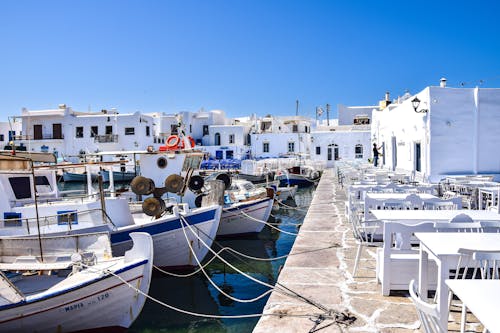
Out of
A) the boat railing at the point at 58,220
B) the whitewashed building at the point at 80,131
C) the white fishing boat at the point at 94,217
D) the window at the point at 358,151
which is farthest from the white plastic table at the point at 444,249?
the whitewashed building at the point at 80,131

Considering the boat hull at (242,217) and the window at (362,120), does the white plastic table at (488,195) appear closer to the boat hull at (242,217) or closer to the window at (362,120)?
the boat hull at (242,217)

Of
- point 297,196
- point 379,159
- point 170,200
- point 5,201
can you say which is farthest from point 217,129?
point 5,201

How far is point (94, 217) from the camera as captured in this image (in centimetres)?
991

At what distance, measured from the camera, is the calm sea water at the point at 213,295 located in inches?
319

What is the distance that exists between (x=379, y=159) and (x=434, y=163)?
11.6 meters

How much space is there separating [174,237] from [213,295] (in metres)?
1.90

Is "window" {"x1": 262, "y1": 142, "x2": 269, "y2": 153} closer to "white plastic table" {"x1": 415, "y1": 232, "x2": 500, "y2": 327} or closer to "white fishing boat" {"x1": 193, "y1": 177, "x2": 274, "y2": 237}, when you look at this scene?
"white fishing boat" {"x1": 193, "y1": 177, "x2": 274, "y2": 237}

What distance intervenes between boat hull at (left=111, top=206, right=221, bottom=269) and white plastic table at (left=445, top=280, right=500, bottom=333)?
8.09 metres

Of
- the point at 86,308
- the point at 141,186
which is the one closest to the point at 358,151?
the point at 141,186

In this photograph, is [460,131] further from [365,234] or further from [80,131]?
[80,131]

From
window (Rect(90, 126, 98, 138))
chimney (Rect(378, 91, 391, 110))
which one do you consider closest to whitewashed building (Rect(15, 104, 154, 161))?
window (Rect(90, 126, 98, 138))

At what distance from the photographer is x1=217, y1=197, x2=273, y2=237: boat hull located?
15188 millimetres

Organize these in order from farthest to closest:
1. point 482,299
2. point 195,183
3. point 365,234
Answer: point 195,183 < point 365,234 < point 482,299

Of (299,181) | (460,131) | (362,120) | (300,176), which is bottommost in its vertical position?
(299,181)
